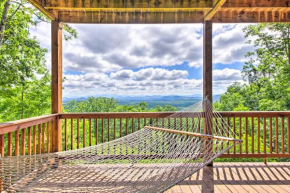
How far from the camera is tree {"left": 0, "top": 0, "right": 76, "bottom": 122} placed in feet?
22.1

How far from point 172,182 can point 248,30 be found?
42.9ft

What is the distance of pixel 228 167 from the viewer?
9.86 feet

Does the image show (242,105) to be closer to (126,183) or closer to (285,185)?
(285,185)

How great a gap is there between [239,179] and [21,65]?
25.7 ft

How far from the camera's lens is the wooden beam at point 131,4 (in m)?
2.86

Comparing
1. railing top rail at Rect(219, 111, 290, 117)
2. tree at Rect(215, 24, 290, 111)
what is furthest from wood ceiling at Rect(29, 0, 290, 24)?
tree at Rect(215, 24, 290, 111)

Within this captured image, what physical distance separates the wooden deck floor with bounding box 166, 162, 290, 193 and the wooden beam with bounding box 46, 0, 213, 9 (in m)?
2.52

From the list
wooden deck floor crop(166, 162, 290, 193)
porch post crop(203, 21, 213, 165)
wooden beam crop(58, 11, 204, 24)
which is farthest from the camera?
wooden beam crop(58, 11, 204, 24)

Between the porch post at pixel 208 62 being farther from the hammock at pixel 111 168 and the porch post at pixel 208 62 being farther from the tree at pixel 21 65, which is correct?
the tree at pixel 21 65

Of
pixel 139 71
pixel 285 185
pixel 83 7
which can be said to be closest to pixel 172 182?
pixel 285 185

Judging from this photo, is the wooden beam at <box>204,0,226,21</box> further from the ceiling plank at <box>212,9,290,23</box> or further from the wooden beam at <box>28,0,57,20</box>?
the wooden beam at <box>28,0,57,20</box>

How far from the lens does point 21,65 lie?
Result: 7.11 m

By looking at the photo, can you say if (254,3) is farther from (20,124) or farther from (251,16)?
(20,124)

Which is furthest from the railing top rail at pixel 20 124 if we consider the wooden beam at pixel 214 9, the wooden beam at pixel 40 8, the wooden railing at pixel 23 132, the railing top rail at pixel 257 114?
the wooden beam at pixel 214 9
